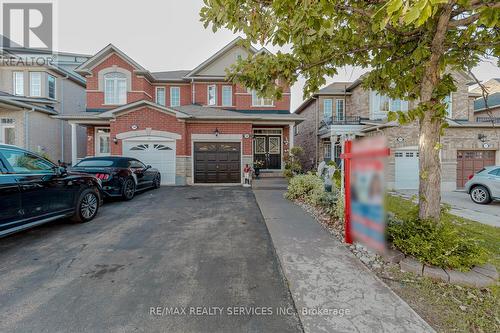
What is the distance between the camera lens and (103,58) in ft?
48.1

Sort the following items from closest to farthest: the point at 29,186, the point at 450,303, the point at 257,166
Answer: the point at 450,303, the point at 29,186, the point at 257,166

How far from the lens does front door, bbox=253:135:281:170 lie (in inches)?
637

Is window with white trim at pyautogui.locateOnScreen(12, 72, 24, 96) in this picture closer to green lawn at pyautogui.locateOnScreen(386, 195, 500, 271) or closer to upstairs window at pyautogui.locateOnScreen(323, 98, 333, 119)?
upstairs window at pyautogui.locateOnScreen(323, 98, 333, 119)

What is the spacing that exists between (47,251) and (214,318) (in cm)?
356

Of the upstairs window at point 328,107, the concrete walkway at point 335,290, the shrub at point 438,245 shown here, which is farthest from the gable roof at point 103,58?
the shrub at point 438,245

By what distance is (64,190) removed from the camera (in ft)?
17.3

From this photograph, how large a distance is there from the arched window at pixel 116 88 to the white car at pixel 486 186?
18.1 metres

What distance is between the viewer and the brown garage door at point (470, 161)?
12.9m

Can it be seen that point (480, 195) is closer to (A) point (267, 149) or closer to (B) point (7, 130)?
(A) point (267, 149)

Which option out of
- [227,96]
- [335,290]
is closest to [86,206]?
[335,290]

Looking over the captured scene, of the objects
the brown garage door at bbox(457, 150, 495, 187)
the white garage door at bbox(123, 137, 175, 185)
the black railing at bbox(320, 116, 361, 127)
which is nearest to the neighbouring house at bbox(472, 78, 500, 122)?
the brown garage door at bbox(457, 150, 495, 187)

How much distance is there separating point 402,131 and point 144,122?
1309 cm

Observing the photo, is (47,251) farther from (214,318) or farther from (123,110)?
(123,110)

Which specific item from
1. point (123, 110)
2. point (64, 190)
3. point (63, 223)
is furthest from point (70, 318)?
point (123, 110)
